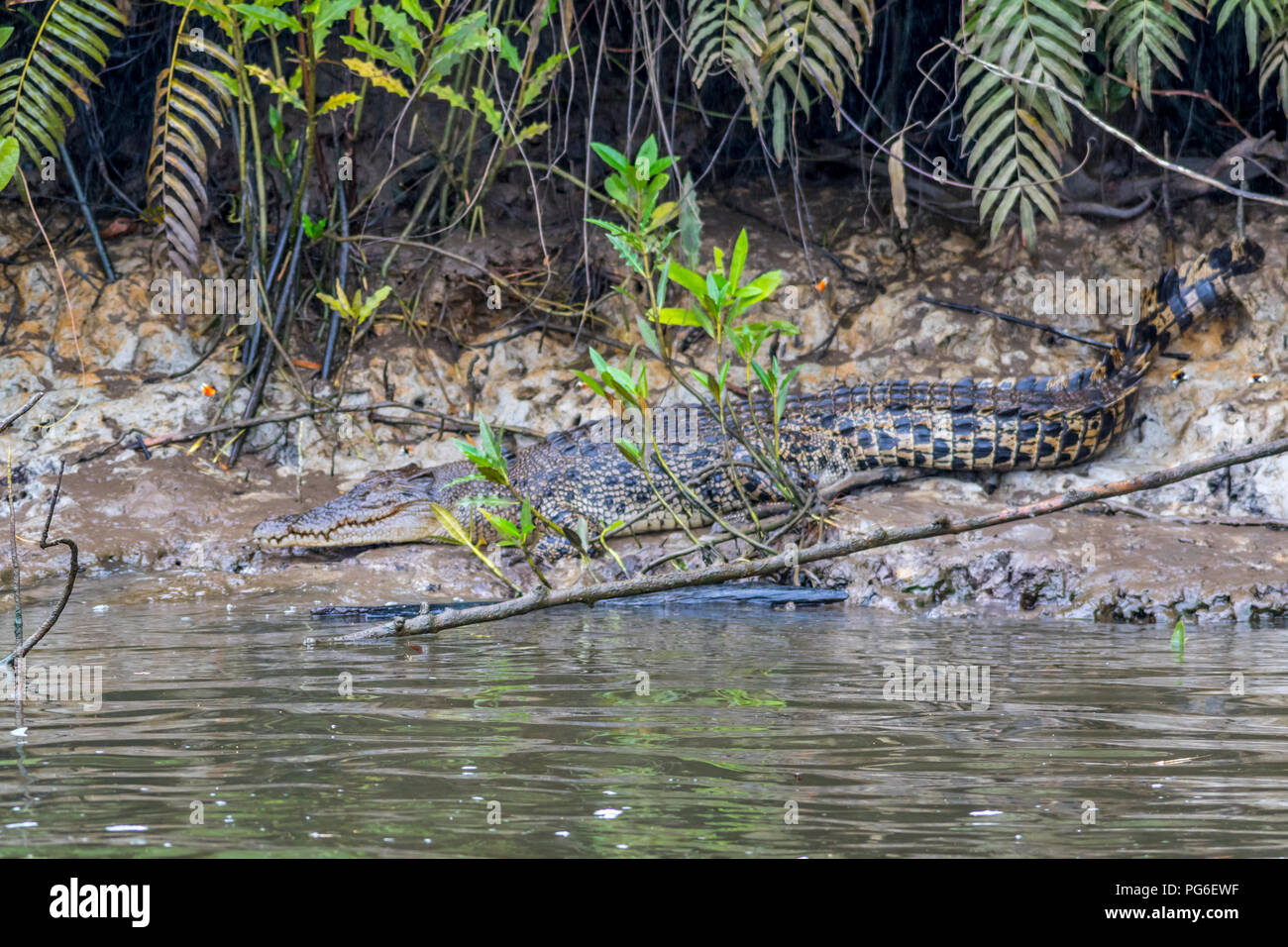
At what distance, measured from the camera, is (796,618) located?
4.54 meters

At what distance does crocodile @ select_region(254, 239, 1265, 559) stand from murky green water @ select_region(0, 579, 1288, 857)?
1821 millimetres

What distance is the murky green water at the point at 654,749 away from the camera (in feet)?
6.23

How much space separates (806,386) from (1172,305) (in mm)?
1940

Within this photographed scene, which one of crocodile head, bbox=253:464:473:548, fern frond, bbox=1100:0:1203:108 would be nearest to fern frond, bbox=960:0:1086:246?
fern frond, bbox=1100:0:1203:108

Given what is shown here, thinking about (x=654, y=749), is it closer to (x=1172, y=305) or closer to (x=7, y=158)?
(x=7, y=158)

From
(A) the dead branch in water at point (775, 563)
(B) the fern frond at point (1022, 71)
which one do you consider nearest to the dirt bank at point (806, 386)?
(B) the fern frond at point (1022, 71)

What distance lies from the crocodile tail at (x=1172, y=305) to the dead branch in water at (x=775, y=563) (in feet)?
12.6

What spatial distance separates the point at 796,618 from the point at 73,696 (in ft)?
8.48

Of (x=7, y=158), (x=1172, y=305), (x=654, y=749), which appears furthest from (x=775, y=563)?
(x=1172, y=305)

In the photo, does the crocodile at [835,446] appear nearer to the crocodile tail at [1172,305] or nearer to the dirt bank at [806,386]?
the crocodile tail at [1172,305]

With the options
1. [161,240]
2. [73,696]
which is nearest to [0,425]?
[73,696]

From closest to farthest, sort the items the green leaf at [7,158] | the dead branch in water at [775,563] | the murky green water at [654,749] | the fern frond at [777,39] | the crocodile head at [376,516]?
the murky green water at [654,749] < the dead branch in water at [775,563] < the green leaf at [7,158] < the fern frond at [777,39] < the crocodile head at [376,516]

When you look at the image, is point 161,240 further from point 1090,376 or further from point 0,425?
point 1090,376
